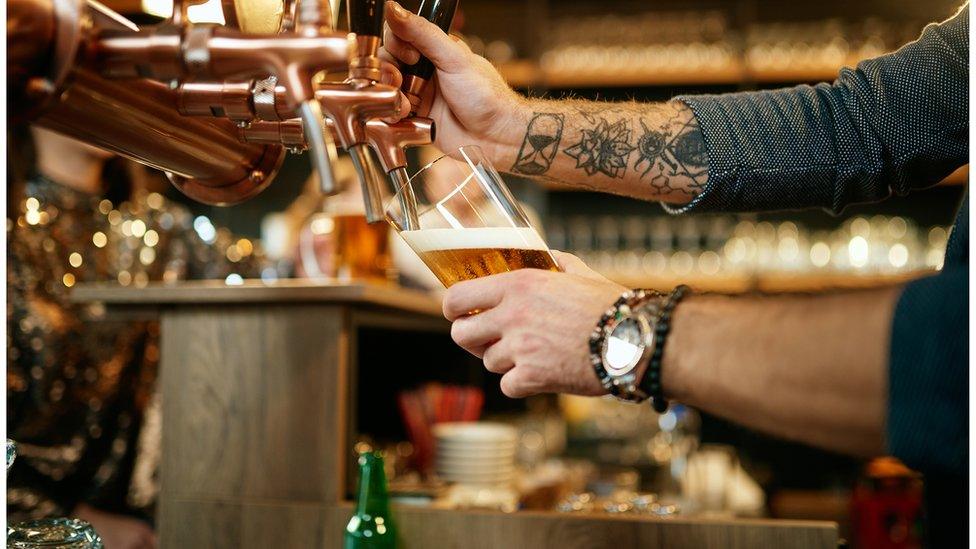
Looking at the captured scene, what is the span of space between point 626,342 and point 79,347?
1.74 meters

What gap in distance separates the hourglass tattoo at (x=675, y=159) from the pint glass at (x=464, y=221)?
1.24ft

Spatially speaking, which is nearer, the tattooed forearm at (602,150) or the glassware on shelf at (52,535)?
the glassware on shelf at (52,535)

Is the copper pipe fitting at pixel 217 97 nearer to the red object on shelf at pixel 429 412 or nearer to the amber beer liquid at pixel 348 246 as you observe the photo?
the amber beer liquid at pixel 348 246

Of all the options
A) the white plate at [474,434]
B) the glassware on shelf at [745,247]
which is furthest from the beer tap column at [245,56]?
the glassware on shelf at [745,247]

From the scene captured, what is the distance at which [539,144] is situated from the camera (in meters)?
1.18

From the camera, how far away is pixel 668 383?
74 centimetres

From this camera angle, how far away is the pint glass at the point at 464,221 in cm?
84

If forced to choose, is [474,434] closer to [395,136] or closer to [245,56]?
[395,136]

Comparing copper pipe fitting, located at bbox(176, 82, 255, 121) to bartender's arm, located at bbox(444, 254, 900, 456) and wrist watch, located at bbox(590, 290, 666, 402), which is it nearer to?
bartender's arm, located at bbox(444, 254, 900, 456)

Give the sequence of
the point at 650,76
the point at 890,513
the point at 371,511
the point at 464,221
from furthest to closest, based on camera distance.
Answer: the point at 650,76, the point at 890,513, the point at 371,511, the point at 464,221

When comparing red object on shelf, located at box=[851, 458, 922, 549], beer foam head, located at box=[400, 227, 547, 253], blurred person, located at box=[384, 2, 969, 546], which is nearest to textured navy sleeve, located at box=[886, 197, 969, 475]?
blurred person, located at box=[384, 2, 969, 546]

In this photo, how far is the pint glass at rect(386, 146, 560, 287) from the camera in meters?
0.84

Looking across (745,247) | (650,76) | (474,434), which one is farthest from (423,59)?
(650,76)

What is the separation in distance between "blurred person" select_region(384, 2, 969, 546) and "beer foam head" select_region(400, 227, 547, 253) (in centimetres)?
5
